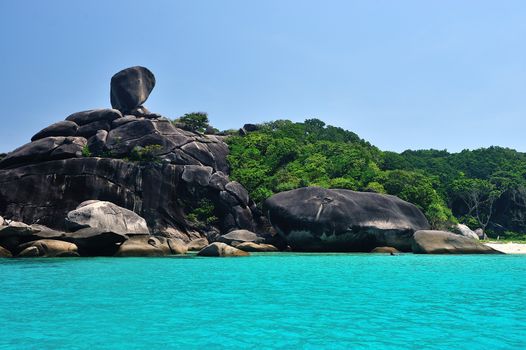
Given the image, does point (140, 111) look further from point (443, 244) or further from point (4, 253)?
point (443, 244)

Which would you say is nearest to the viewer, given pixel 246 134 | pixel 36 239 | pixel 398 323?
pixel 398 323

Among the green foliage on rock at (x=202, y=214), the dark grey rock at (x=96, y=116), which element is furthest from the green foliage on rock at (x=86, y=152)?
the green foliage on rock at (x=202, y=214)

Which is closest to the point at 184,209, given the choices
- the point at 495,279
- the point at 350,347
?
the point at 495,279

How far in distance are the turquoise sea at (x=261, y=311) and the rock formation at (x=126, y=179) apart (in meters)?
20.0

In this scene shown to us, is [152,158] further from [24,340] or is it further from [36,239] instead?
[24,340]

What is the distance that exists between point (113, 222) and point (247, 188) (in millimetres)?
16127

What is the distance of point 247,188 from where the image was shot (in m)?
39.9

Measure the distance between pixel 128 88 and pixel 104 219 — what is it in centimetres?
2605

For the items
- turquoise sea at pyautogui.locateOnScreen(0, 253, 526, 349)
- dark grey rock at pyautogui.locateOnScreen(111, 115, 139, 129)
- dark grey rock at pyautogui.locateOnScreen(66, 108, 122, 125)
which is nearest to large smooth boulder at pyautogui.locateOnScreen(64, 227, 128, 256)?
turquoise sea at pyautogui.locateOnScreen(0, 253, 526, 349)

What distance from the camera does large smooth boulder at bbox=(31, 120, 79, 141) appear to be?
38.8 meters

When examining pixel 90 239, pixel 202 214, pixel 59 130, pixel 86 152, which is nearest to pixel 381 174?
pixel 202 214

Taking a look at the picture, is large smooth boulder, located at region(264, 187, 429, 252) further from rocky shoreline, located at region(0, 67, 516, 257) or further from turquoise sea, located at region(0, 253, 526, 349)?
turquoise sea, located at region(0, 253, 526, 349)

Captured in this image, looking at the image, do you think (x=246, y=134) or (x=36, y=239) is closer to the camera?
(x=36, y=239)

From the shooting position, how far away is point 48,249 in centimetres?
2339
